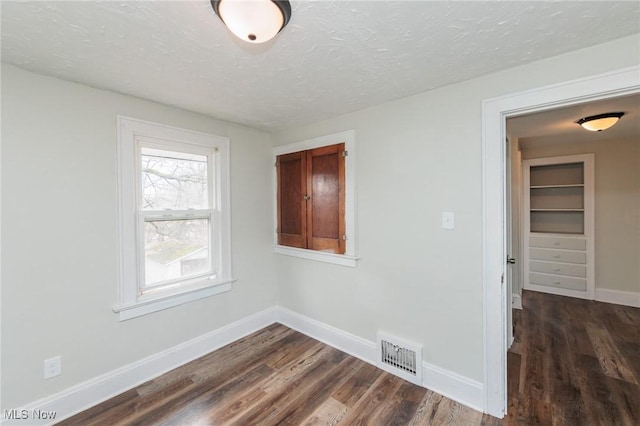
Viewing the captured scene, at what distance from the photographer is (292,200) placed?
2932mm

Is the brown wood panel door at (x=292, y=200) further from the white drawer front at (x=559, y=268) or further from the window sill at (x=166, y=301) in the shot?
the white drawer front at (x=559, y=268)

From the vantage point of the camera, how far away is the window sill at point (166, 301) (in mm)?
2012

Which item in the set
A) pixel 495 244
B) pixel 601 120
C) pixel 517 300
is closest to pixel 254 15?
pixel 495 244

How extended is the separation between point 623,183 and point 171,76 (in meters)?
5.52

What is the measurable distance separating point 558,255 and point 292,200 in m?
4.20

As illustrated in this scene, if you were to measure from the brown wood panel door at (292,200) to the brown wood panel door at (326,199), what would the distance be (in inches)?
3.4

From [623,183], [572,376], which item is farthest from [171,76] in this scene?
[623,183]

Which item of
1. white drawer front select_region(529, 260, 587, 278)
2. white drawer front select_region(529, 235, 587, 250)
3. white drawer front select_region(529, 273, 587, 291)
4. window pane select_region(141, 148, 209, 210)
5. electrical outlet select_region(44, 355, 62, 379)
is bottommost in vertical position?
white drawer front select_region(529, 273, 587, 291)

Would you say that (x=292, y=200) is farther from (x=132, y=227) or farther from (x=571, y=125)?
(x=571, y=125)

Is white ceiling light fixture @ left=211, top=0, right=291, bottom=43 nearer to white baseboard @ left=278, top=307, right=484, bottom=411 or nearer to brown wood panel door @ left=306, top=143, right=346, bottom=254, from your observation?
brown wood panel door @ left=306, top=143, right=346, bottom=254

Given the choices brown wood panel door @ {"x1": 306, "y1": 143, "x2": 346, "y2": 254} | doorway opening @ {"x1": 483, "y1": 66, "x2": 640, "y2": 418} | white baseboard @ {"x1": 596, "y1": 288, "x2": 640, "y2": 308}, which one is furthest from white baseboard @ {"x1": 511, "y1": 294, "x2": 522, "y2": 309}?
brown wood panel door @ {"x1": 306, "y1": 143, "x2": 346, "y2": 254}

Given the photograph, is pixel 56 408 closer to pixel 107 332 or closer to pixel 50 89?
pixel 107 332

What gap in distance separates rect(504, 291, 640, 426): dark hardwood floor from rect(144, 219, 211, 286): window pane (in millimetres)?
2705

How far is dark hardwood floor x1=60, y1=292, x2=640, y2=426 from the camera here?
5.65 ft
